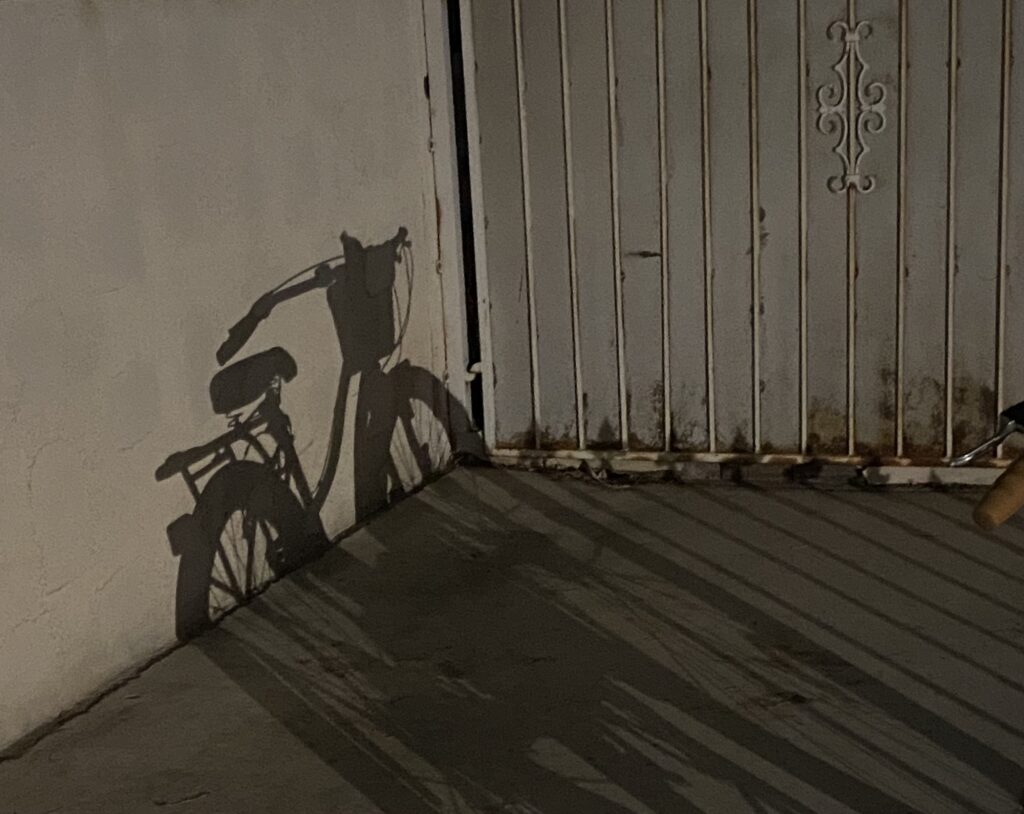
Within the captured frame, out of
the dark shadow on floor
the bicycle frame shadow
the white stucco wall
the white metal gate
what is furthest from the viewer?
the white metal gate

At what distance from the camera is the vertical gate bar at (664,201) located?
5.04 metres

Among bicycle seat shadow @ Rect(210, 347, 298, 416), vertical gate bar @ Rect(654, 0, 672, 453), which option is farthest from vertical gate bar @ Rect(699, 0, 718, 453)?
bicycle seat shadow @ Rect(210, 347, 298, 416)

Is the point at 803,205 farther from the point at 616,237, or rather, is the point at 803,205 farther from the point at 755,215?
the point at 616,237

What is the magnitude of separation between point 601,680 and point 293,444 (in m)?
1.35

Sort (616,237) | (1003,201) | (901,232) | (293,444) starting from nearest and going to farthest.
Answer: (293,444)
(1003,201)
(901,232)
(616,237)

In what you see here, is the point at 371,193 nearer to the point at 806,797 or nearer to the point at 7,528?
the point at 7,528

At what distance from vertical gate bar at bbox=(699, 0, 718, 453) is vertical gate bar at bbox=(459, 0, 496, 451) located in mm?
812

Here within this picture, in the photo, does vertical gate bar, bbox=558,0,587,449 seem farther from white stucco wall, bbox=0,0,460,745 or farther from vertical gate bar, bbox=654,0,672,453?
white stucco wall, bbox=0,0,460,745

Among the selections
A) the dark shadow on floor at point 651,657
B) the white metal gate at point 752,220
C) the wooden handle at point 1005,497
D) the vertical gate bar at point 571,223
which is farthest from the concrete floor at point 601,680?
the wooden handle at point 1005,497

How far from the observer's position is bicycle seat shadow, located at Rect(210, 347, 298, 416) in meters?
4.20

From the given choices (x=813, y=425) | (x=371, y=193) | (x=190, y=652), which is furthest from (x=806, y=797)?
(x=371, y=193)

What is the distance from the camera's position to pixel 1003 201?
192 inches

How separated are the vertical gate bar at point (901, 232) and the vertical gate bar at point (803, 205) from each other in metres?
0.31

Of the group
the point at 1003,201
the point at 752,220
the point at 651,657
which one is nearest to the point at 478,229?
the point at 752,220
